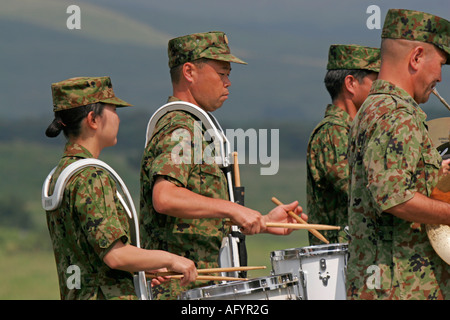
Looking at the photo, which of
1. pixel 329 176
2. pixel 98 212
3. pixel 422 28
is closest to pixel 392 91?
pixel 422 28

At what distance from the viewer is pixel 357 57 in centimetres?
652

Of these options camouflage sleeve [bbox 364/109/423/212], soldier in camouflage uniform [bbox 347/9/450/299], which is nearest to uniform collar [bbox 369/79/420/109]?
soldier in camouflage uniform [bbox 347/9/450/299]

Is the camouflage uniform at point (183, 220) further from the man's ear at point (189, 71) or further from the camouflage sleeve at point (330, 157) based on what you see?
the camouflage sleeve at point (330, 157)

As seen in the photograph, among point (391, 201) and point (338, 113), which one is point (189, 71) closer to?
point (338, 113)

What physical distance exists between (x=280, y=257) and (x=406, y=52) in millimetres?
1516

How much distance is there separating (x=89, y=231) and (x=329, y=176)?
2199 mm

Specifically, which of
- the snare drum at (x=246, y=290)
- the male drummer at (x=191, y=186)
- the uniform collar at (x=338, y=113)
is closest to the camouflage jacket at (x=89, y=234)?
the snare drum at (x=246, y=290)

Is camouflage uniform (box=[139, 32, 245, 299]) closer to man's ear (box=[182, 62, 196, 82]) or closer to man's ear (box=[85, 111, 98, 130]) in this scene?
man's ear (box=[182, 62, 196, 82])

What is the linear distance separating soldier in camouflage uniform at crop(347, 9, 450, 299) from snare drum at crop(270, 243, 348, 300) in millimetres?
991

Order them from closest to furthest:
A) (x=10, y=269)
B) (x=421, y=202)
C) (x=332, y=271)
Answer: (x=421, y=202), (x=332, y=271), (x=10, y=269)

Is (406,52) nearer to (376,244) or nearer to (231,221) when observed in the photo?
(376,244)

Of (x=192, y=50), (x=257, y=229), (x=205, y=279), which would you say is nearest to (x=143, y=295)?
(x=205, y=279)

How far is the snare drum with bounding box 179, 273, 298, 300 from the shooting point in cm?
434

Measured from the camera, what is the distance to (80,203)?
4203 mm
